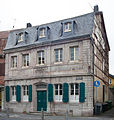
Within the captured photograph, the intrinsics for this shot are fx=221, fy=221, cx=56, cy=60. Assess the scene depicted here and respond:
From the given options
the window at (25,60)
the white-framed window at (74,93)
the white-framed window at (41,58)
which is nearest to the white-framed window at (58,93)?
the white-framed window at (74,93)

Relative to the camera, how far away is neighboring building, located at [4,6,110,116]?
61.9 feet

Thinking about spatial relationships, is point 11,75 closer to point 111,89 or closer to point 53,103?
point 53,103

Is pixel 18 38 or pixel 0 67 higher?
pixel 18 38

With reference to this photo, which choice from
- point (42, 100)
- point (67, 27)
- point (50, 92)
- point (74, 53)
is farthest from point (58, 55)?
point (42, 100)

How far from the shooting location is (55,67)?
2056cm

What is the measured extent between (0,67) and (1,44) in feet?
10.1

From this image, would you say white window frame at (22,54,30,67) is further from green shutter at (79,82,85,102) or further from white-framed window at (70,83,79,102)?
green shutter at (79,82,85,102)

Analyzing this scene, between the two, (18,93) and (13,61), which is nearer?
(18,93)

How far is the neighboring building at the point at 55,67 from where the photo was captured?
1888 cm

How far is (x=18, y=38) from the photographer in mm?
24266

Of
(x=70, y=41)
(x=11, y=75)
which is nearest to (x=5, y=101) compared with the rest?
(x=11, y=75)

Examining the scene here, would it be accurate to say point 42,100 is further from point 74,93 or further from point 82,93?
point 82,93

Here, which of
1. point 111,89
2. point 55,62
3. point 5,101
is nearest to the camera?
point 55,62

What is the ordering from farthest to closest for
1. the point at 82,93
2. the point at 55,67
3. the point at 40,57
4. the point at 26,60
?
the point at 26,60, the point at 40,57, the point at 55,67, the point at 82,93
